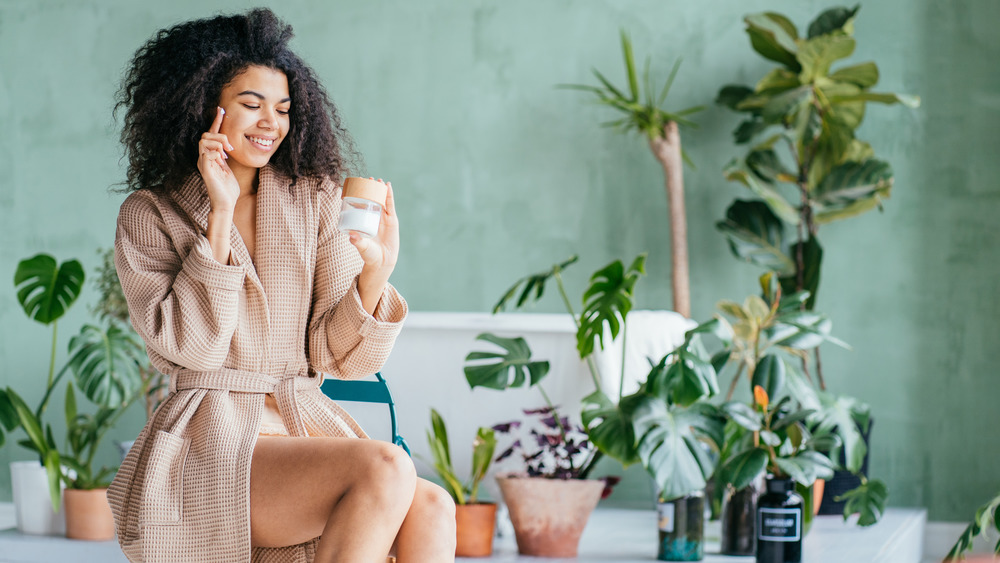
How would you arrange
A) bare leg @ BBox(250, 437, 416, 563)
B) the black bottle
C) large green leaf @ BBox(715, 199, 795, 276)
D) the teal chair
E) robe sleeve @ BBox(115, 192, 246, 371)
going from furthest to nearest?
large green leaf @ BBox(715, 199, 795, 276)
the black bottle
the teal chair
robe sleeve @ BBox(115, 192, 246, 371)
bare leg @ BBox(250, 437, 416, 563)

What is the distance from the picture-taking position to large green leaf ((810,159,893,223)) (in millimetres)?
3209

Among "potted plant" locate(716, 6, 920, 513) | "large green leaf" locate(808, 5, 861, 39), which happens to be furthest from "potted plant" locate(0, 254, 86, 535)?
"large green leaf" locate(808, 5, 861, 39)

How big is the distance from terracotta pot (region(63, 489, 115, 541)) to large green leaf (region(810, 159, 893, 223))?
2.36 metres

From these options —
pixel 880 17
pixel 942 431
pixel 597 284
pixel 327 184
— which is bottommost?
pixel 942 431

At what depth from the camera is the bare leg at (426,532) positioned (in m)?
1.37

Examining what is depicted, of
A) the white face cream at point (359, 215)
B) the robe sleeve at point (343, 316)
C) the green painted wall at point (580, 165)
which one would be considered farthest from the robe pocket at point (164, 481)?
the green painted wall at point (580, 165)

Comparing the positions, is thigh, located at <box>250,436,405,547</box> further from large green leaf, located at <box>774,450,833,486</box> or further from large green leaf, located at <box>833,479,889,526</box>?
large green leaf, located at <box>833,479,889,526</box>

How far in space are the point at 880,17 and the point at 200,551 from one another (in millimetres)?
3039

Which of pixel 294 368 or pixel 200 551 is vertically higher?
pixel 294 368

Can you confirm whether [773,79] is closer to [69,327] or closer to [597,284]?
[597,284]

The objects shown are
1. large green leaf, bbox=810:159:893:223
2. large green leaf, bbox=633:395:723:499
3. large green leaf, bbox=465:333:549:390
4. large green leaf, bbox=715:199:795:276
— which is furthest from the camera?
large green leaf, bbox=715:199:795:276

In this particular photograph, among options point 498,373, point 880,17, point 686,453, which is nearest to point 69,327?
point 498,373

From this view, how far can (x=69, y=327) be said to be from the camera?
4.18 metres

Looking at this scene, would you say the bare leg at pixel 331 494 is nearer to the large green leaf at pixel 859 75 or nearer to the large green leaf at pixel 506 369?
the large green leaf at pixel 506 369
